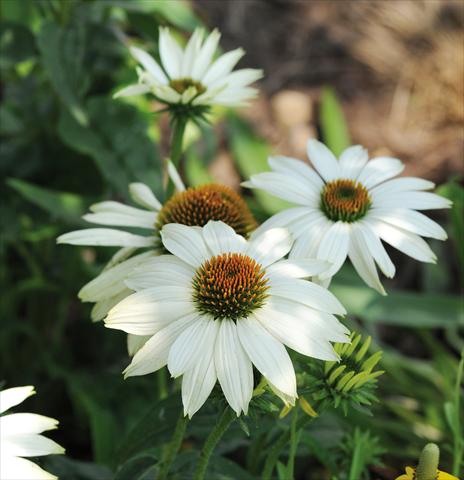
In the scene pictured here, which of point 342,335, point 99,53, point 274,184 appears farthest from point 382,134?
point 342,335

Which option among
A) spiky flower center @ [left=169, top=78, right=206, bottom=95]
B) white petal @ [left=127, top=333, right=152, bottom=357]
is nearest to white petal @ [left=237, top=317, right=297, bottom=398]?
white petal @ [left=127, top=333, right=152, bottom=357]

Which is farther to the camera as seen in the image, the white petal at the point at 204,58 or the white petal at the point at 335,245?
the white petal at the point at 204,58

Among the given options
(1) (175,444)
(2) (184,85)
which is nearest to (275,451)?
(1) (175,444)

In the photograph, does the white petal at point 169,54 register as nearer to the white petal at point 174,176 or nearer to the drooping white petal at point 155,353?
the white petal at point 174,176

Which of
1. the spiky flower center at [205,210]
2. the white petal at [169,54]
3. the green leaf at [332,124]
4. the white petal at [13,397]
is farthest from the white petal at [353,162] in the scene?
the green leaf at [332,124]

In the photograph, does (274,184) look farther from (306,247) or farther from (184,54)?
(184,54)

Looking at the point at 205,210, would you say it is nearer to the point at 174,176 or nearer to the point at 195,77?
the point at 174,176
